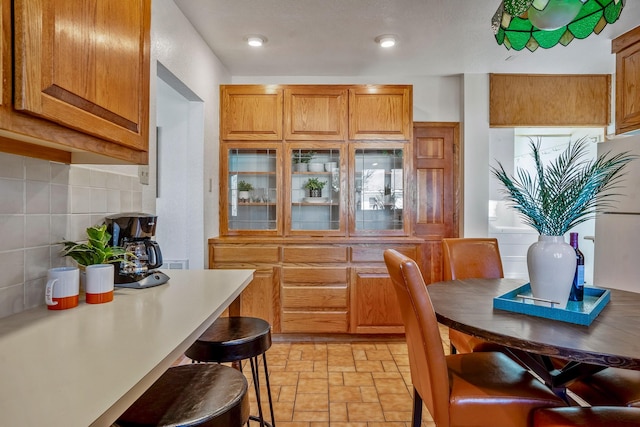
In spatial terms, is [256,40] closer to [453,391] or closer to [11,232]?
[11,232]

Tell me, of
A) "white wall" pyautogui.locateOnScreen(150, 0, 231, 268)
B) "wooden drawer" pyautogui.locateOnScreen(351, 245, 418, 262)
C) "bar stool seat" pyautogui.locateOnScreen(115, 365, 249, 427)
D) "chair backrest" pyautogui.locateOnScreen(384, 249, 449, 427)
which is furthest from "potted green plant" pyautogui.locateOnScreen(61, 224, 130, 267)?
"wooden drawer" pyautogui.locateOnScreen(351, 245, 418, 262)

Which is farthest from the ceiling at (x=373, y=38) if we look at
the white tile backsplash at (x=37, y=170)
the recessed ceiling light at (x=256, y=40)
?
the white tile backsplash at (x=37, y=170)

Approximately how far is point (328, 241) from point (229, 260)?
2.90 ft

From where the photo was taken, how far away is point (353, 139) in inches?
129

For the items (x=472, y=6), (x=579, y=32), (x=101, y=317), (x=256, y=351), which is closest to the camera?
(x=101, y=317)

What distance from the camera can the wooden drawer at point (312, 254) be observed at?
3.12 metres

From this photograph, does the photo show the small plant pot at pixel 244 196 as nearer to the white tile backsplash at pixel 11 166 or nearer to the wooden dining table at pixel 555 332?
the wooden dining table at pixel 555 332

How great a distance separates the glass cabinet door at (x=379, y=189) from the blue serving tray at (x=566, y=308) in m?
1.80

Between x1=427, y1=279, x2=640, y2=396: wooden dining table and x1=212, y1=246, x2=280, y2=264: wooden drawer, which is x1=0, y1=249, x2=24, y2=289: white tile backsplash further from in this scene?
x1=212, y1=246, x2=280, y2=264: wooden drawer

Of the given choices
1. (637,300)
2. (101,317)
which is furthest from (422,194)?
(101,317)

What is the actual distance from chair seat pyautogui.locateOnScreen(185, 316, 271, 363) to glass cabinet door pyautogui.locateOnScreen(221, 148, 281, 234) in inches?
72.9

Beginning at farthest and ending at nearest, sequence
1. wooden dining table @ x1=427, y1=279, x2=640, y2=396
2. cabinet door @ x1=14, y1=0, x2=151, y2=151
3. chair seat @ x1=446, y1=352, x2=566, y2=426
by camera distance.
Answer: chair seat @ x1=446, y1=352, x2=566, y2=426
wooden dining table @ x1=427, y1=279, x2=640, y2=396
cabinet door @ x1=14, y1=0, x2=151, y2=151

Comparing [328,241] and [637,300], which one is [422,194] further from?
[637,300]

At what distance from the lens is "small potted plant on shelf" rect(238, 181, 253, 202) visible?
3404mm
